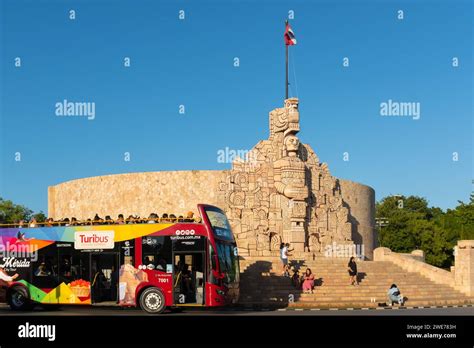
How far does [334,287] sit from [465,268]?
268 inches

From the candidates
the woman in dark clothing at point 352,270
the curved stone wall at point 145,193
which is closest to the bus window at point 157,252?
the woman in dark clothing at point 352,270

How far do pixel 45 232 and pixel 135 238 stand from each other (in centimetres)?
359

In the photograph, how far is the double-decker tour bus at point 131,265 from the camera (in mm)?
21734

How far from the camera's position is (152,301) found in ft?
71.9

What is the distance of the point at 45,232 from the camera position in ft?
77.4

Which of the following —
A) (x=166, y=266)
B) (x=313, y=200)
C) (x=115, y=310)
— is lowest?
(x=115, y=310)

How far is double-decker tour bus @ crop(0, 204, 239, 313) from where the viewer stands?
71.3 feet

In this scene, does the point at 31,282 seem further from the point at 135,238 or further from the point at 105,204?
the point at 105,204

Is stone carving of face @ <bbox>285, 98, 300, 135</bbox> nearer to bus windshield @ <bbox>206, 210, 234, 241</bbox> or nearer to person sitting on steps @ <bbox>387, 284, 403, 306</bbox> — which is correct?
person sitting on steps @ <bbox>387, 284, 403, 306</bbox>

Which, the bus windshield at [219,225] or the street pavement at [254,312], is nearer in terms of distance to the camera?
the bus windshield at [219,225]

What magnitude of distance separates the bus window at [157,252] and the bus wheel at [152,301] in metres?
Answer: 0.77

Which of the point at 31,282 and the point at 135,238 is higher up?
the point at 135,238

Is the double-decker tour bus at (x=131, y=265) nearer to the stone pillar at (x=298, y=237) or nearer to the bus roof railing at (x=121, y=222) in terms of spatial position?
the bus roof railing at (x=121, y=222)
